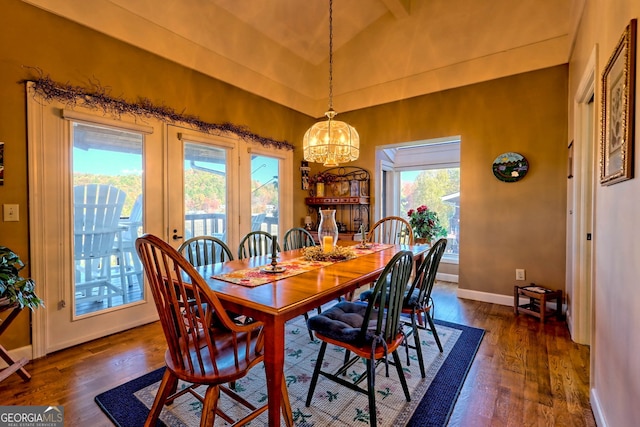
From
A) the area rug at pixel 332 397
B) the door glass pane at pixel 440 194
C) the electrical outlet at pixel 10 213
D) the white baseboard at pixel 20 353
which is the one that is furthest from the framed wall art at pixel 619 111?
the white baseboard at pixel 20 353

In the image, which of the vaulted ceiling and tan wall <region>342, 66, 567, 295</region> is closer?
the vaulted ceiling

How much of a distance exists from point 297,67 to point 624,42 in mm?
3831

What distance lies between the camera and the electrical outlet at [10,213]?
227 cm

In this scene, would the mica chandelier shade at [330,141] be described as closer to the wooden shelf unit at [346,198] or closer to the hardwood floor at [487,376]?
the wooden shelf unit at [346,198]

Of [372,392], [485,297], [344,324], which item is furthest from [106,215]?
[485,297]

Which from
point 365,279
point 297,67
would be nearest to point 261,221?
point 297,67

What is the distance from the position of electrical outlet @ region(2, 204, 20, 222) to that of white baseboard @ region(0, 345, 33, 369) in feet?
3.20

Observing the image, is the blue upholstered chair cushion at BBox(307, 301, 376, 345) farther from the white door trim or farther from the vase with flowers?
the vase with flowers

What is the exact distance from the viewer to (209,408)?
134 cm

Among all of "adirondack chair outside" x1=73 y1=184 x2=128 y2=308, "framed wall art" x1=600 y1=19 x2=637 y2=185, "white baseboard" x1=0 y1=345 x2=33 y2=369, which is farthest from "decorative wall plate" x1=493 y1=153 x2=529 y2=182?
"white baseboard" x1=0 y1=345 x2=33 y2=369

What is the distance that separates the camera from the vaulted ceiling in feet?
9.87

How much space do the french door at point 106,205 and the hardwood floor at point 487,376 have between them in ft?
0.95

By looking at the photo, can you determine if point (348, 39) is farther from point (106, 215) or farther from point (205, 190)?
point (106, 215)

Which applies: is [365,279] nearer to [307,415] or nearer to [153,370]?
[307,415]
